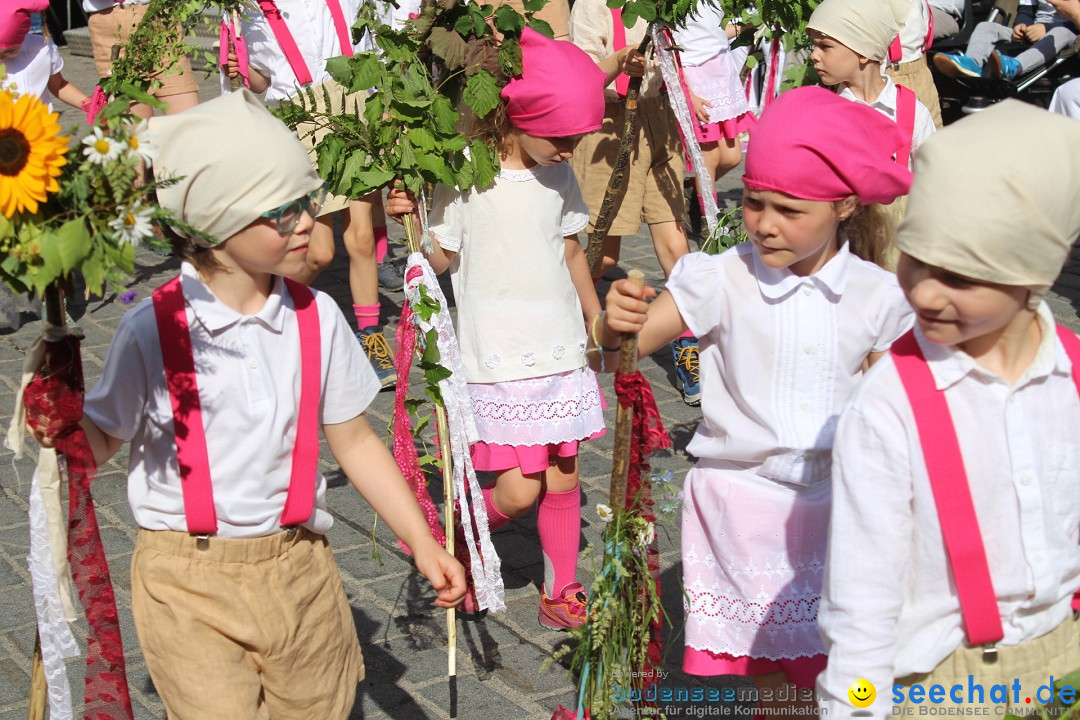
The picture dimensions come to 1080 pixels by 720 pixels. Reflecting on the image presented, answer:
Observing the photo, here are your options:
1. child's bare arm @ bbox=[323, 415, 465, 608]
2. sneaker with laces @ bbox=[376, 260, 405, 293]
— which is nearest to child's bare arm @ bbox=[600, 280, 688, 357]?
child's bare arm @ bbox=[323, 415, 465, 608]

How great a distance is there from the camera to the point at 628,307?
3.03m

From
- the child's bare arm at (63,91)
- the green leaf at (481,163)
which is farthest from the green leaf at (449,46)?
the child's bare arm at (63,91)

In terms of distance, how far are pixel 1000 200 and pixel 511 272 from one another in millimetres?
2286

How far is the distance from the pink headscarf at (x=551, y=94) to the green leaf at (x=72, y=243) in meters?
2.10

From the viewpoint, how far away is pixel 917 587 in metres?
2.53

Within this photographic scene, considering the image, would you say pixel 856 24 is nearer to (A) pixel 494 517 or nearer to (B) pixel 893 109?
(B) pixel 893 109

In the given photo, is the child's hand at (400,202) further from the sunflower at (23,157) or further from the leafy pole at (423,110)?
the sunflower at (23,157)

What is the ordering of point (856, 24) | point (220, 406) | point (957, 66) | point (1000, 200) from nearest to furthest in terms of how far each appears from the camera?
point (1000, 200) < point (220, 406) < point (856, 24) < point (957, 66)

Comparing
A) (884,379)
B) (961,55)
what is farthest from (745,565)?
(961,55)

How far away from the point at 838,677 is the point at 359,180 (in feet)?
7.64

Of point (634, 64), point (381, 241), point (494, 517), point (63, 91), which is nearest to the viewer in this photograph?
point (494, 517)

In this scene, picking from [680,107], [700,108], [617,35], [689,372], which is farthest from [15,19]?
[689,372]

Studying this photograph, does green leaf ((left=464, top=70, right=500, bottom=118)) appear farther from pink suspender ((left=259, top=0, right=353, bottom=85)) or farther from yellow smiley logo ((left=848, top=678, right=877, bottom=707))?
pink suspender ((left=259, top=0, right=353, bottom=85))

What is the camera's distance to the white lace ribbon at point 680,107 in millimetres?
6021
